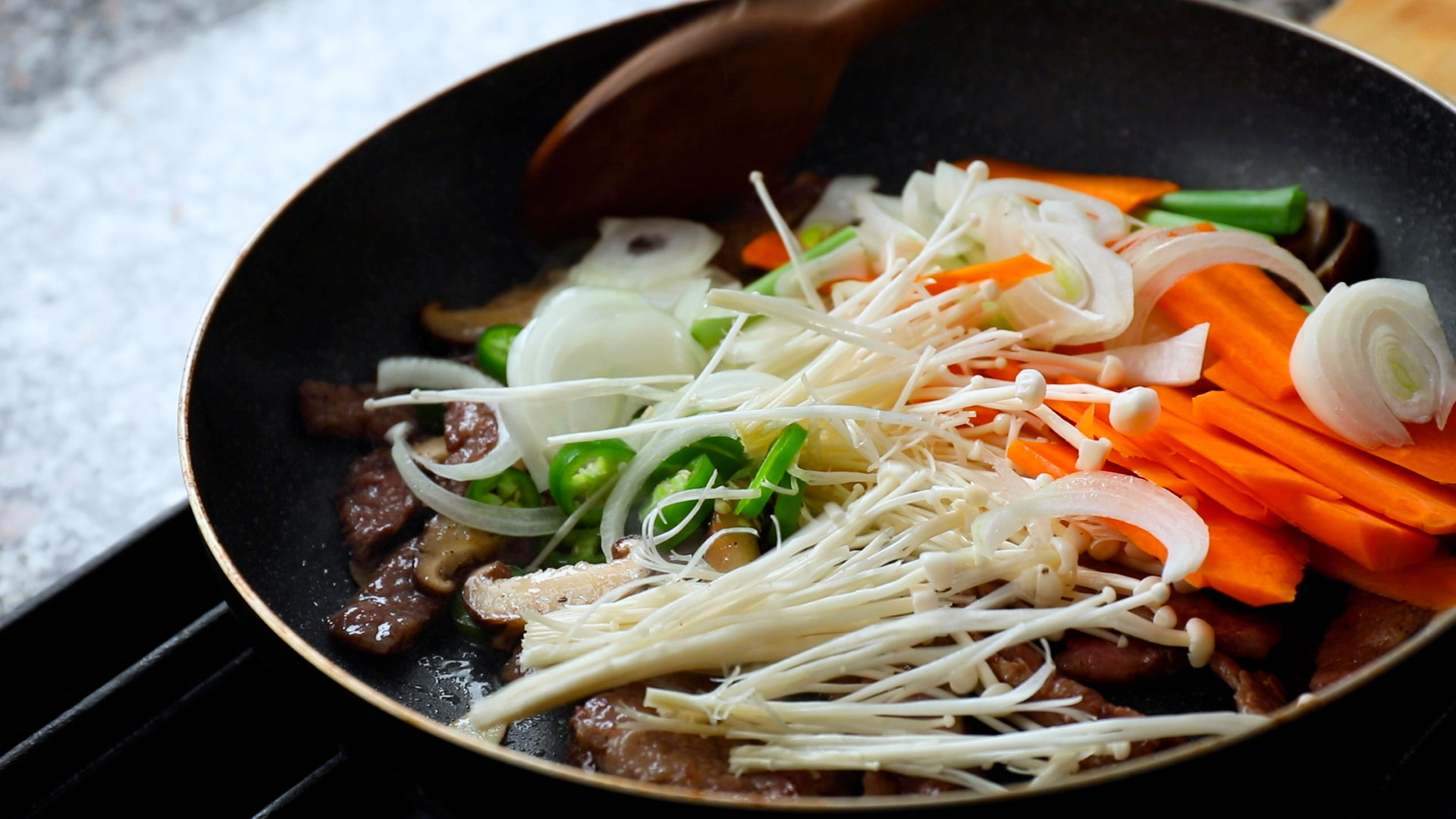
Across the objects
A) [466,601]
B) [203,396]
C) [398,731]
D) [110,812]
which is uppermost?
[203,396]

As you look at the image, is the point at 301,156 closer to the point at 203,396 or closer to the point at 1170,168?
the point at 203,396

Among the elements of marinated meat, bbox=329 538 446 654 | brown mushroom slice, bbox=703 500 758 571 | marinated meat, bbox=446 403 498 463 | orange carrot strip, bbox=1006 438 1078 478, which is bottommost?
marinated meat, bbox=329 538 446 654

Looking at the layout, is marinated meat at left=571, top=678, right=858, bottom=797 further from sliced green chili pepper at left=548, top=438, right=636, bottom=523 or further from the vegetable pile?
sliced green chili pepper at left=548, top=438, right=636, bottom=523

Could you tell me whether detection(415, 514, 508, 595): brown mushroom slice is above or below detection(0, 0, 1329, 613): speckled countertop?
below

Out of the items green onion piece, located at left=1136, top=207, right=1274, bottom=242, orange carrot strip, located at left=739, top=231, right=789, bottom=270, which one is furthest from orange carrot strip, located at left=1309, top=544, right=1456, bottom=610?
orange carrot strip, located at left=739, top=231, right=789, bottom=270

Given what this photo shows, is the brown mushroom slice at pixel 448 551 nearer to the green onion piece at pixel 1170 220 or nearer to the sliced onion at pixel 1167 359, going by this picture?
the sliced onion at pixel 1167 359

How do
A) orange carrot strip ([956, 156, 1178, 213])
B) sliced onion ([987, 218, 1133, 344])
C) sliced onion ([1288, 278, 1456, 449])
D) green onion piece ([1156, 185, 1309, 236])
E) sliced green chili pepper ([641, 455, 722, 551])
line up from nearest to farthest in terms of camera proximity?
sliced onion ([1288, 278, 1456, 449])
sliced green chili pepper ([641, 455, 722, 551])
sliced onion ([987, 218, 1133, 344])
green onion piece ([1156, 185, 1309, 236])
orange carrot strip ([956, 156, 1178, 213])

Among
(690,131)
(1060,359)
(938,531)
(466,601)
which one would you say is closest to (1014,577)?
(938,531)
